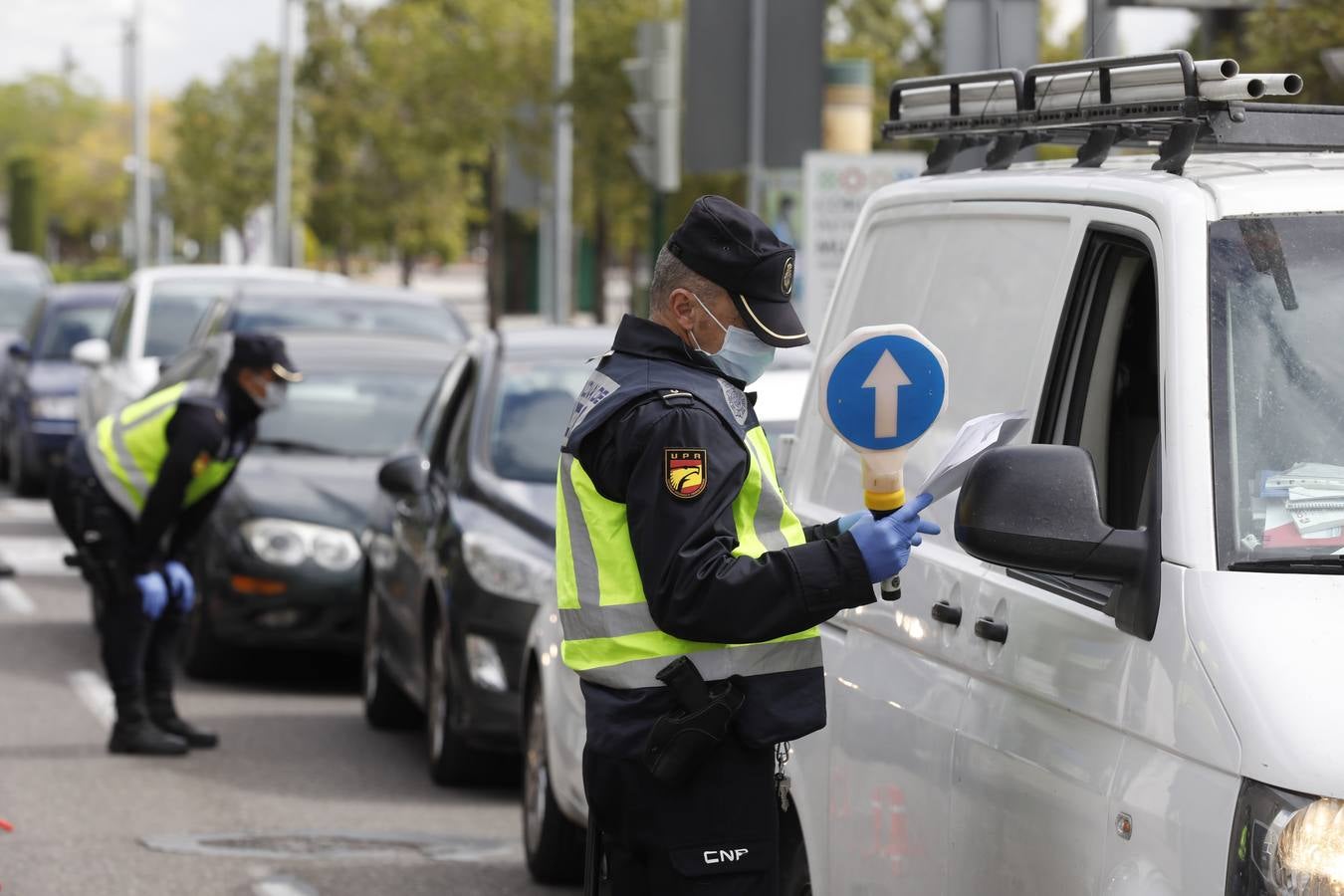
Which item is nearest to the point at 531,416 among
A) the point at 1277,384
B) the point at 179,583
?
the point at 179,583

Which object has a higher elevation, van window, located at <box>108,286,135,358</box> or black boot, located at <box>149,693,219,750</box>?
van window, located at <box>108,286,135,358</box>

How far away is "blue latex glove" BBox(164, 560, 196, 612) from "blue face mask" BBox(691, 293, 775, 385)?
232 inches

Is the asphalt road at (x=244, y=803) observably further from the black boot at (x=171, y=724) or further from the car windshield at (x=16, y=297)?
the car windshield at (x=16, y=297)

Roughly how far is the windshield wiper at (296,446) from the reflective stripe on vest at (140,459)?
2550 mm

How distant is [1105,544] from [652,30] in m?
13.4

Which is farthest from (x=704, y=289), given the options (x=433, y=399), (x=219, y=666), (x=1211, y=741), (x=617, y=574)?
(x=219, y=666)

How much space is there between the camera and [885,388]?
11.9 feet

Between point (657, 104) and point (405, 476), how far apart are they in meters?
7.22

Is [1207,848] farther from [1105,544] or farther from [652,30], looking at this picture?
[652,30]

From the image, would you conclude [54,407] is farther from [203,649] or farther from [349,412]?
[203,649]

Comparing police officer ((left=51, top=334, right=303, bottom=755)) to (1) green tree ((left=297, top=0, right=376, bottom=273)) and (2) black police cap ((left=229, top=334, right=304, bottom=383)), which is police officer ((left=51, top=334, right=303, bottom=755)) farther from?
(1) green tree ((left=297, top=0, right=376, bottom=273))

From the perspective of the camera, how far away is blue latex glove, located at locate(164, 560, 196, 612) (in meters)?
9.43

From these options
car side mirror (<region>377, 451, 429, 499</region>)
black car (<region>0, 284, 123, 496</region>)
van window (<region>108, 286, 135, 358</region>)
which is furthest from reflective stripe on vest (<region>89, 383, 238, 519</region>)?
black car (<region>0, 284, 123, 496</region>)

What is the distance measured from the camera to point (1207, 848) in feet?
10.4
